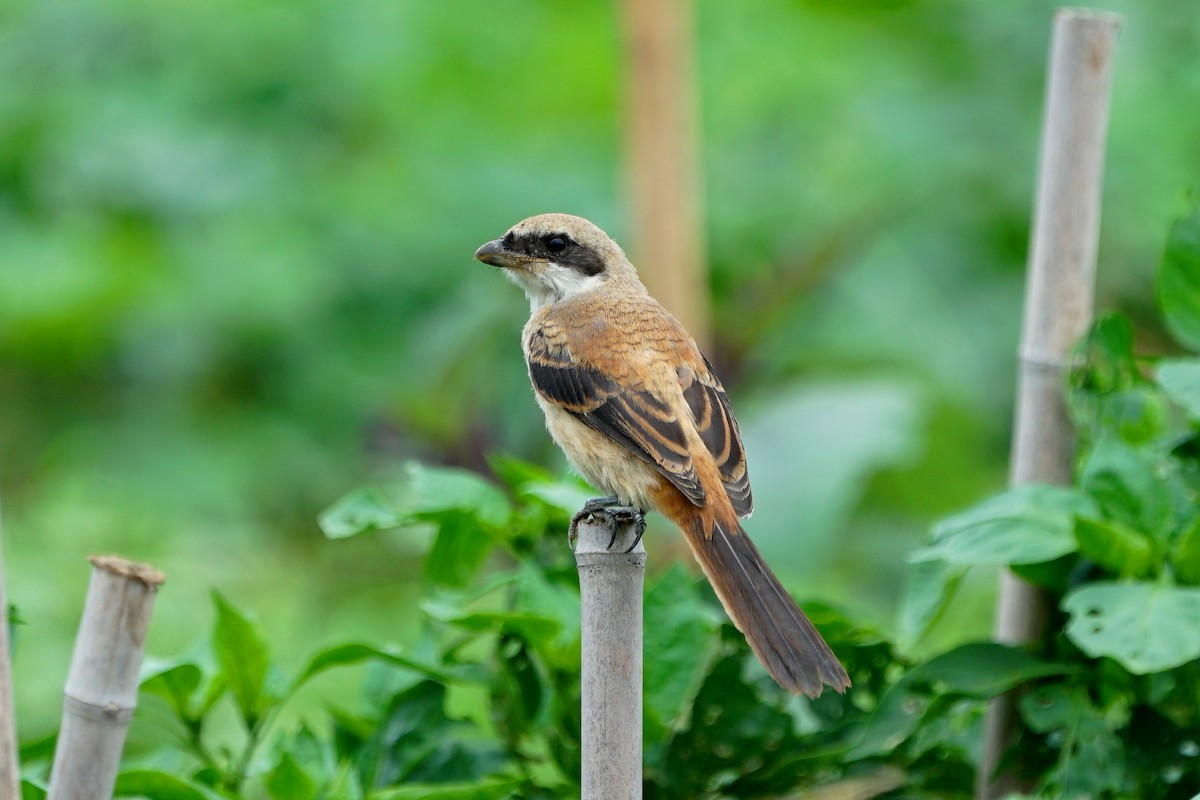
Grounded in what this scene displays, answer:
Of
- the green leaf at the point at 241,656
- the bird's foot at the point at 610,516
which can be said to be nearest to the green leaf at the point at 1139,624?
the bird's foot at the point at 610,516

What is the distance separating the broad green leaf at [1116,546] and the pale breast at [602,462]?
33.4 inches

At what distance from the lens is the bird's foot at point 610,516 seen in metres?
2.30

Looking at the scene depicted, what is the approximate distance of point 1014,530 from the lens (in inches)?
97.6

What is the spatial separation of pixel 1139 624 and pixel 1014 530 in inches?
9.8

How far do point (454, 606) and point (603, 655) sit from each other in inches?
27.8

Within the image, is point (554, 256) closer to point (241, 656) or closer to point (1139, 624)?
point (241, 656)

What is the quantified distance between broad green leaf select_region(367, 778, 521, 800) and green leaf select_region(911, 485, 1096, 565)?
74cm

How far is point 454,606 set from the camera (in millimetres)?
2617

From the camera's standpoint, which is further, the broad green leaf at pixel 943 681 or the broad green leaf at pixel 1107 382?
the broad green leaf at pixel 1107 382

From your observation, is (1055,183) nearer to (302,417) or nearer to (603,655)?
(603,655)

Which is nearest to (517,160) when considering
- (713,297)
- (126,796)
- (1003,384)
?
(713,297)

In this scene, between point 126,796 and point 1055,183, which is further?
point 1055,183

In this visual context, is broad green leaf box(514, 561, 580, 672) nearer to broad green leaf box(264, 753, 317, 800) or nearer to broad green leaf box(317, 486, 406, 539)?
broad green leaf box(317, 486, 406, 539)

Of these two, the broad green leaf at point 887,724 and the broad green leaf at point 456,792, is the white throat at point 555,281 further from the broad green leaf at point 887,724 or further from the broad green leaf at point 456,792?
the broad green leaf at point 456,792
